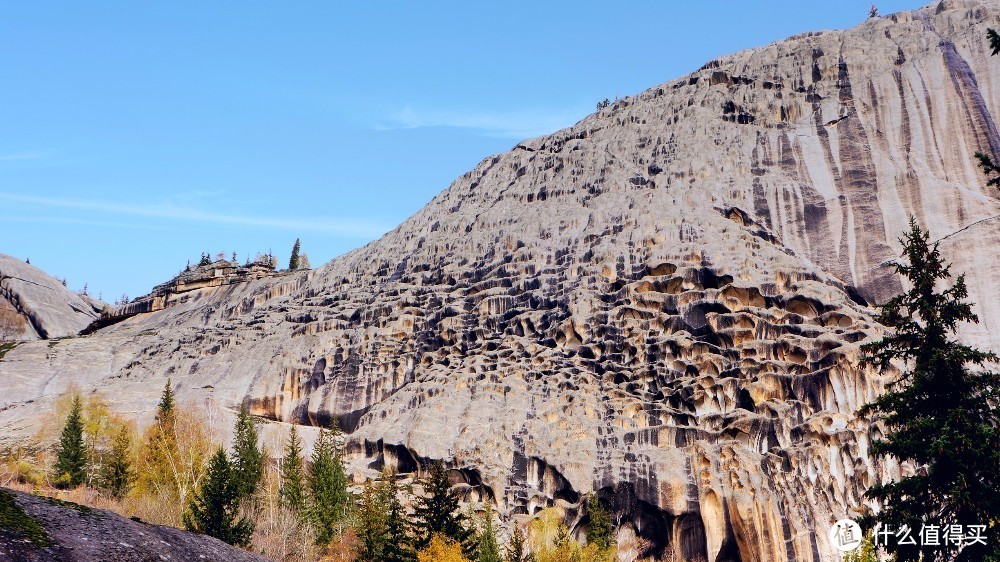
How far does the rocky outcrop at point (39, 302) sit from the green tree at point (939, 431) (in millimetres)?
110616

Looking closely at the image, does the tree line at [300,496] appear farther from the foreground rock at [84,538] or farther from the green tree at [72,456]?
the foreground rock at [84,538]

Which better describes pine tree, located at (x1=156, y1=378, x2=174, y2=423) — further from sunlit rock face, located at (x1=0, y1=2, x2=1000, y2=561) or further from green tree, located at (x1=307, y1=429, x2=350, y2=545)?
green tree, located at (x1=307, y1=429, x2=350, y2=545)

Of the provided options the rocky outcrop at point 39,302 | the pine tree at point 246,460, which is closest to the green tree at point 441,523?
the pine tree at point 246,460

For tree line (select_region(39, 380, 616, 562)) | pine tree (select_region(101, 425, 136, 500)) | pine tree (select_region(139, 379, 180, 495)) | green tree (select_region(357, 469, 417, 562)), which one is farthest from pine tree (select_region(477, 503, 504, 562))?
pine tree (select_region(101, 425, 136, 500))

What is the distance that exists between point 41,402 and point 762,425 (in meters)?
59.5

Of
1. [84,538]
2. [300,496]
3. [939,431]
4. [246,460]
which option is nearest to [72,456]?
[246,460]

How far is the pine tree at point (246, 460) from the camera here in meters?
63.2

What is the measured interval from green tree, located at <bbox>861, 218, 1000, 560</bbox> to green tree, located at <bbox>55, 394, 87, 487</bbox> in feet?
182

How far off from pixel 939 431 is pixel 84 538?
76.8 ft

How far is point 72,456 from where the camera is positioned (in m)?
67.4

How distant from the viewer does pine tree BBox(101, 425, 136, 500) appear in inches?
2554

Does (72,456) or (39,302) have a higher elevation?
(39,302)

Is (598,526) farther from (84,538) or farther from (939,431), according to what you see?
(84,538)

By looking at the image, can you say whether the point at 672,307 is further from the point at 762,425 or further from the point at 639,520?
the point at 639,520
